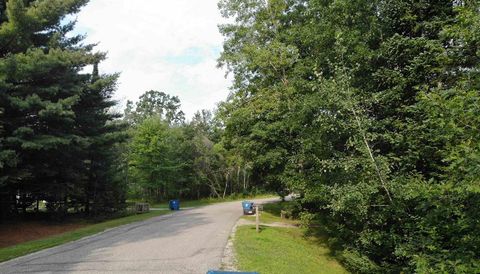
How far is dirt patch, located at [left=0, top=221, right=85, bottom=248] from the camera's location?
52.6ft

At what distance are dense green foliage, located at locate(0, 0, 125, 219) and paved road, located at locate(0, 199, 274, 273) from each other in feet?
18.2

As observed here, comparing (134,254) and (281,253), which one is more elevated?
(134,254)

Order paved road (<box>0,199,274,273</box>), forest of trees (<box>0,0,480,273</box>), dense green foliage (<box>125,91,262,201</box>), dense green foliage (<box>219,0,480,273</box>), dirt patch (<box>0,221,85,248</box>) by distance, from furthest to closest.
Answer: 1. dense green foliage (<box>125,91,262,201</box>)
2. dirt patch (<box>0,221,85,248</box>)
3. paved road (<box>0,199,274,273</box>)
4. forest of trees (<box>0,0,480,273</box>)
5. dense green foliage (<box>219,0,480,273</box>)

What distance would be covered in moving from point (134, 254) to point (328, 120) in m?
6.89

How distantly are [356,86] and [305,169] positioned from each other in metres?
6.71

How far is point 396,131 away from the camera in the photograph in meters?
11.0

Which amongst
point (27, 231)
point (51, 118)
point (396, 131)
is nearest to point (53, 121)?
point (51, 118)

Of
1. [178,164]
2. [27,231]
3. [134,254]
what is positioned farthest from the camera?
[178,164]

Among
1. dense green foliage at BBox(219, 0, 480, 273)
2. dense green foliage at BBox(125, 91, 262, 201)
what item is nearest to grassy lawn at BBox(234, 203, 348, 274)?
dense green foliage at BBox(219, 0, 480, 273)

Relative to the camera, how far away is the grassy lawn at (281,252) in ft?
32.6

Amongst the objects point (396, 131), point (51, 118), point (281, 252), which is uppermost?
point (51, 118)

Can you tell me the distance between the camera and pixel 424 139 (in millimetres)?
10078

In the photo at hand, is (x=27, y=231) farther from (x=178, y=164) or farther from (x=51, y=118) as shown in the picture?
(x=178, y=164)

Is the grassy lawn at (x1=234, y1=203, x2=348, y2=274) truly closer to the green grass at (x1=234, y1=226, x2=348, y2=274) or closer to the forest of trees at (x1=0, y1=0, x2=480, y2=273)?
the green grass at (x1=234, y1=226, x2=348, y2=274)
